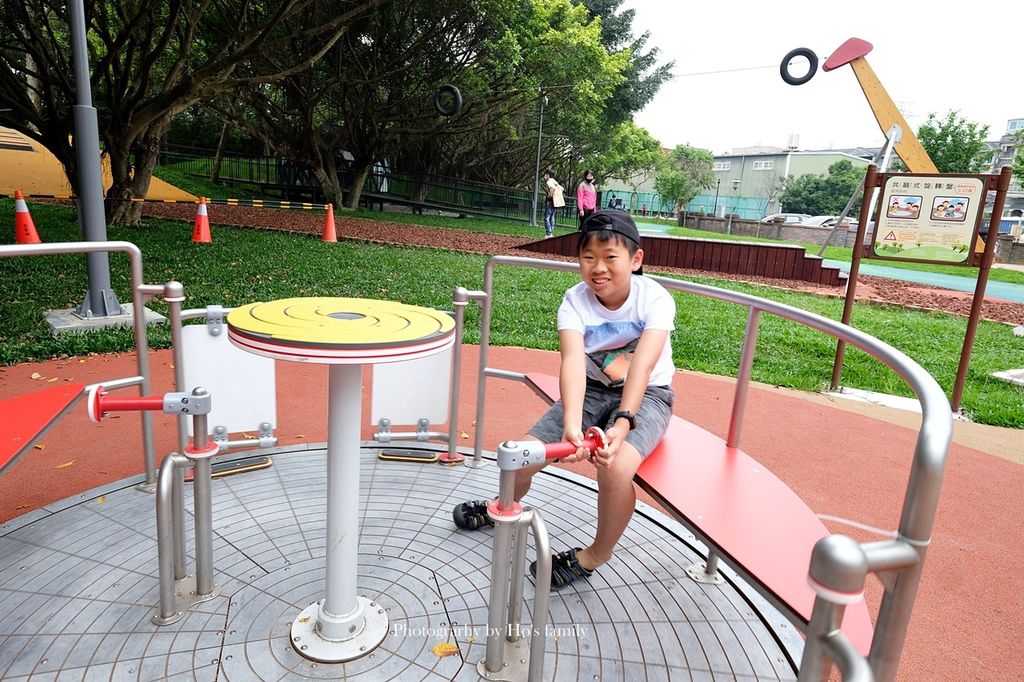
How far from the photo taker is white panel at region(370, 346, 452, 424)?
10.5ft

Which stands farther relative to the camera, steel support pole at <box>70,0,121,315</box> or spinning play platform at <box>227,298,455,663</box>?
steel support pole at <box>70,0,121,315</box>

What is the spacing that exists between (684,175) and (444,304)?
159 feet

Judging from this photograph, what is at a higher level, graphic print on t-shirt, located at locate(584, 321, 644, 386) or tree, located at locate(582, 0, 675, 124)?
tree, located at locate(582, 0, 675, 124)

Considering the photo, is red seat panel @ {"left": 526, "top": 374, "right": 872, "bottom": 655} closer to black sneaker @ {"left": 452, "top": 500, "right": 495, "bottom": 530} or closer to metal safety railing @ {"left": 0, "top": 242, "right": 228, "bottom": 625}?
black sneaker @ {"left": 452, "top": 500, "right": 495, "bottom": 530}

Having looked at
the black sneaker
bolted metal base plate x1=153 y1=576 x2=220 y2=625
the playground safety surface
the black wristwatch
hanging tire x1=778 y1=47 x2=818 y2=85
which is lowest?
the playground safety surface

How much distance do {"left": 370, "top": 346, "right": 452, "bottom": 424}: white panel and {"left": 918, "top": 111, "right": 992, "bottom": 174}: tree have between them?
34.2 m

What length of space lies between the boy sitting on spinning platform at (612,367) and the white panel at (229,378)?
147cm

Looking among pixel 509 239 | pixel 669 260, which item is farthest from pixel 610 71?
pixel 669 260

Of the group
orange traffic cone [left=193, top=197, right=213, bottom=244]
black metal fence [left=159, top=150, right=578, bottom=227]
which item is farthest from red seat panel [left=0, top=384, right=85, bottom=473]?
black metal fence [left=159, top=150, right=578, bottom=227]

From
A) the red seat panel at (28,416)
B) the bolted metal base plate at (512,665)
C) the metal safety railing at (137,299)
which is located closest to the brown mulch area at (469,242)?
the metal safety railing at (137,299)

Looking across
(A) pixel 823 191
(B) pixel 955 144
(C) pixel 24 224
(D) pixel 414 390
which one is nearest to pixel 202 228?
(C) pixel 24 224

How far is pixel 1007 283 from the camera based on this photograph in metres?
16.0

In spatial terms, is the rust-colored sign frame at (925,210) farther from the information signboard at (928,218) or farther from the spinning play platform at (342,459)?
the spinning play platform at (342,459)

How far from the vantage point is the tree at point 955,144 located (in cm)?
3015
